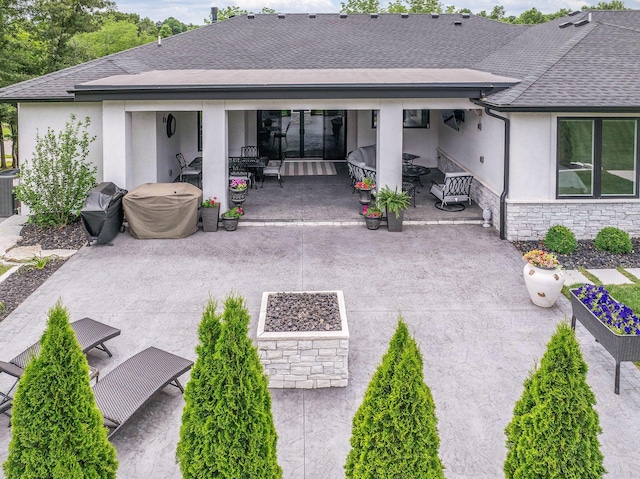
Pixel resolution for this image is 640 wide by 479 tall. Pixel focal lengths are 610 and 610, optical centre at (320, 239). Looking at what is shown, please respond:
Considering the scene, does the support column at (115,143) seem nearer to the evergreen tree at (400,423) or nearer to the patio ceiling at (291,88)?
the patio ceiling at (291,88)

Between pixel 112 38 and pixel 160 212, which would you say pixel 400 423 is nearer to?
pixel 160 212

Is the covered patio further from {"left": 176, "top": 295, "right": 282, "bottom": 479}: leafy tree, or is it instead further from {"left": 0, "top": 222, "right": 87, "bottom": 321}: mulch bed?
{"left": 176, "top": 295, "right": 282, "bottom": 479}: leafy tree

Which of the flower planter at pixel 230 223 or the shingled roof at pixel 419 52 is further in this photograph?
the flower planter at pixel 230 223

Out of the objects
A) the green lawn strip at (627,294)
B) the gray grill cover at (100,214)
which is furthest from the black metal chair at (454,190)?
the gray grill cover at (100,214)

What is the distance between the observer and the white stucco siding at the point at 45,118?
14961mm

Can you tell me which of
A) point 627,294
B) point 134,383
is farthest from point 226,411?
point 627,294

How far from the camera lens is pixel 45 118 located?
15.0 metres

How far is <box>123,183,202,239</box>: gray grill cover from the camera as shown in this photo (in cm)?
1349

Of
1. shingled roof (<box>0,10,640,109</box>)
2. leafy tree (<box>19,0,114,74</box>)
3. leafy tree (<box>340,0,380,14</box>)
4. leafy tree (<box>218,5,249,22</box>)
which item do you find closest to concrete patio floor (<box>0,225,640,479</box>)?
shingled roof (<box>0,10,640,109</box>)

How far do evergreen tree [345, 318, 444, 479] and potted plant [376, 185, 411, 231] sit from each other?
9512mm

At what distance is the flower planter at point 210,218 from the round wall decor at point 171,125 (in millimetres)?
4622

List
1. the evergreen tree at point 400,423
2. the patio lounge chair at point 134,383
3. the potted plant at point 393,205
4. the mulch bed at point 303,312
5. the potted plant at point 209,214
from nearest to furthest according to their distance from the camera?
the evergreen tree at point 400,423
the patio lounge chair at point 134,383
the mulch bed at point 303,312
the potted plant at point 393,205
the potted plant at point 209,214

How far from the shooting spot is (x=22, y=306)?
32.6 feet

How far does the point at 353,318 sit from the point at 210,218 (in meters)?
5.81
